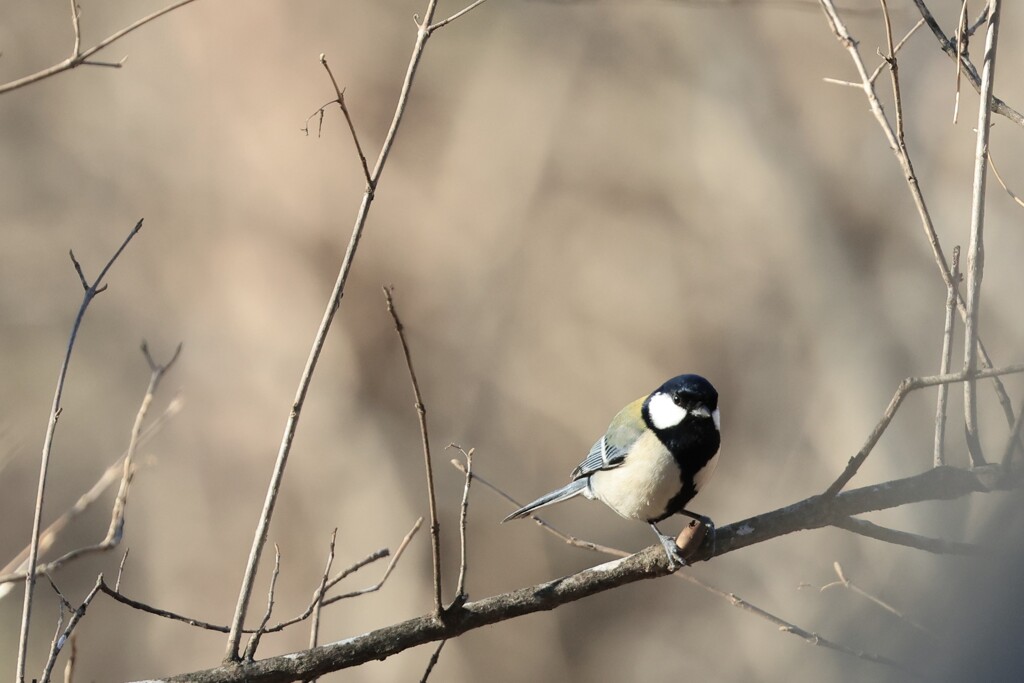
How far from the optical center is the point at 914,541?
6.37 feet

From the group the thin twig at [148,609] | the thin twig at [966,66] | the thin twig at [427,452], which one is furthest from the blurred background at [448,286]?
the thin twig at [427,452]

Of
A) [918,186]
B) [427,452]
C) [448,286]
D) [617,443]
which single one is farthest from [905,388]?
[448,286]

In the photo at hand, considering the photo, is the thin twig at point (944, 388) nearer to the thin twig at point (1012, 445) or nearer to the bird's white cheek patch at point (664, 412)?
the thin twig at point (1012, 445)

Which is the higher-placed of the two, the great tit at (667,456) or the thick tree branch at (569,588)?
the great tit at (667,456)

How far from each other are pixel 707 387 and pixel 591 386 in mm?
4537

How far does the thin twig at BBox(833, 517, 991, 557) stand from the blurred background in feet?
15.0

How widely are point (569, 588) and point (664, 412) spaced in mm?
982

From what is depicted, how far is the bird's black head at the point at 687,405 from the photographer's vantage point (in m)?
2.76

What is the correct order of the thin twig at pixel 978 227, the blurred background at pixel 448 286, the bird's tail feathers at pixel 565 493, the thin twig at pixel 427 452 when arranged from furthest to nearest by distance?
the blurred background at pixel 448 286 → the bird's tail feathers at pixel 565 493 → the thin twig at pixel 978 227 → the thin twig at pixel 427 452

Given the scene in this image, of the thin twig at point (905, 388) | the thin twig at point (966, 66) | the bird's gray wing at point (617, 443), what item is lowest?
the thin twig at point (905, 388)

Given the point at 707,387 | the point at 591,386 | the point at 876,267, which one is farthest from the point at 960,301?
the point at 591,386

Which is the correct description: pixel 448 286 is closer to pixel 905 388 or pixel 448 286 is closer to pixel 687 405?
pixel 687 405

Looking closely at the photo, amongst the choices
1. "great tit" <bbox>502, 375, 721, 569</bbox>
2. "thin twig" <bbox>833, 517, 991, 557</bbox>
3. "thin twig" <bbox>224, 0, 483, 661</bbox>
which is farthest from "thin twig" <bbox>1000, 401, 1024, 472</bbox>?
"thin twig" <bbox>224, 0, 483, 661</bbox>

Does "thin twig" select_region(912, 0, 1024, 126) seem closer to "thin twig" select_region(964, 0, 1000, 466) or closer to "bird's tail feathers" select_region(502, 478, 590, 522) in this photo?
"thin twig" select_region(964, 0, 1000, 466)
